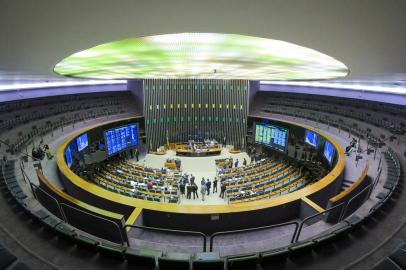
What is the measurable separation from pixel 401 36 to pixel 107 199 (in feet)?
25.3

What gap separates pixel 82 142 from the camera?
14383mm

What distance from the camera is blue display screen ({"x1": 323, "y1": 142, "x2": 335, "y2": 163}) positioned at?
41.0 ft

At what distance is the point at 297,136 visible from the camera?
18000 mm

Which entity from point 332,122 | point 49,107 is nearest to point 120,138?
point 49,107

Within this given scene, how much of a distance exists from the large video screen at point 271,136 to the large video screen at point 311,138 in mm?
2230

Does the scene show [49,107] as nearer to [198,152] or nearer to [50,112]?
[50,112]

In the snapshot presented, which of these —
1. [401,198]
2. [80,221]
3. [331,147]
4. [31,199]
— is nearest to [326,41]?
[401,198]

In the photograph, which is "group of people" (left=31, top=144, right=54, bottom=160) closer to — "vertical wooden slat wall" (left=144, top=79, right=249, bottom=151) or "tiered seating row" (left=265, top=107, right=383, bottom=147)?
"vertical wooden slat wall" (left=144, top=79, right=249, bottom=151)

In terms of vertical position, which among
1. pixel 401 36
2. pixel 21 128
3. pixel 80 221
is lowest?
pixel 80 221

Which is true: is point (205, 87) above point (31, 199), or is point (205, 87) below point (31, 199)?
above

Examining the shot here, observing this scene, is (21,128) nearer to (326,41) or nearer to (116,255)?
(116,255)

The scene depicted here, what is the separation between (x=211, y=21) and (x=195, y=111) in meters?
21.7

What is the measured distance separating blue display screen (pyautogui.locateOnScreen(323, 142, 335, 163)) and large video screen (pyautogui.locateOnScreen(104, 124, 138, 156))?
16378 mm

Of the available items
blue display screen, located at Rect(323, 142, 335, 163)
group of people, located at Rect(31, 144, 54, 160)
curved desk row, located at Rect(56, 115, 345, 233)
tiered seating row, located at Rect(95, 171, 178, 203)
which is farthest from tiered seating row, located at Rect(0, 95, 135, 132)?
blue display screen, located at Rect(323, 142, 335, 163)
